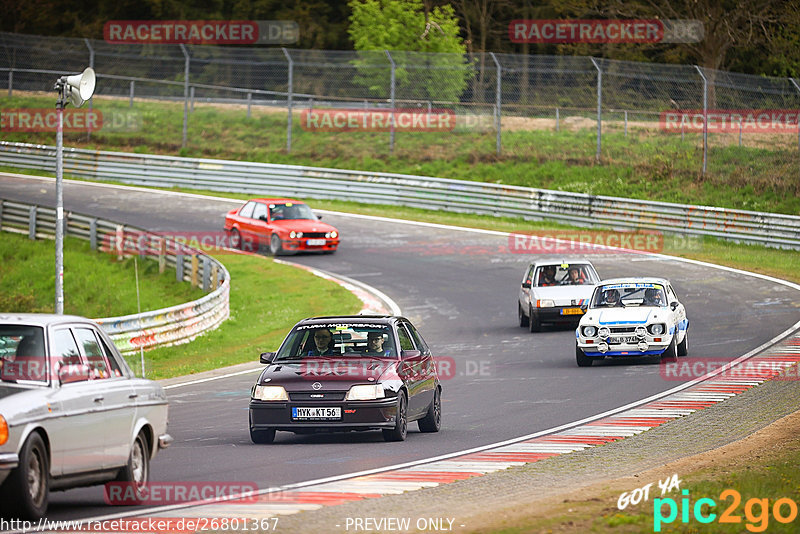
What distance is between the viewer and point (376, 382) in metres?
12.9

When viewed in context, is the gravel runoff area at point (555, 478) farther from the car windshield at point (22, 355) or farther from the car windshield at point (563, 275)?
the car windshield at point (563, 275)

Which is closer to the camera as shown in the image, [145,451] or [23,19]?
[145,451]

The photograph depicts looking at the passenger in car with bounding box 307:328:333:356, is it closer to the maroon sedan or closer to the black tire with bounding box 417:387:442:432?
the black tire with bounding box 417:387:442:432

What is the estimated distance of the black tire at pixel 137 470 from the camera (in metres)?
9.51

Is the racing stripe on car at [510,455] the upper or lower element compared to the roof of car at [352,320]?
lower

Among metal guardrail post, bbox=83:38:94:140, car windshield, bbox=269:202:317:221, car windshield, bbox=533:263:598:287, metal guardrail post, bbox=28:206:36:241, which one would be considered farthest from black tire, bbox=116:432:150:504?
metal guardrail post, bbox=83:38:94:140

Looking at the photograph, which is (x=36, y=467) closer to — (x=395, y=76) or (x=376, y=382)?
(x=376, y=382)

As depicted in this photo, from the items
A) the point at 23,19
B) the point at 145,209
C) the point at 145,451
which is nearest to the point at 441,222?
the point at 145,209

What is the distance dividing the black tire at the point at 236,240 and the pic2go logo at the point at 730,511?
27.8 meters

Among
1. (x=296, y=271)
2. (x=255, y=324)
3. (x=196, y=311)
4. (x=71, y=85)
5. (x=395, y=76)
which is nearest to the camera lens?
(x=71, y=85)

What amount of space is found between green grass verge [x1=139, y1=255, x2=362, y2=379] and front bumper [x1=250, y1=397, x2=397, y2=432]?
7668mm

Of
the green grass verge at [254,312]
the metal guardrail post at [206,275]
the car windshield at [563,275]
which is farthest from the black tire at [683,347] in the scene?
the metal guardrail post at [206,275]

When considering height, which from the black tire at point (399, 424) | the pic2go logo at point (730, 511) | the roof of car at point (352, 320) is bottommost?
the black tire at point (399, 424)

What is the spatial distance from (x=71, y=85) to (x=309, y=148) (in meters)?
29.4
